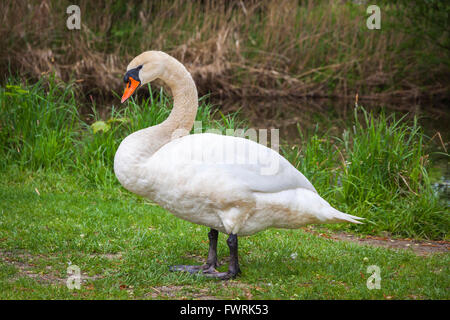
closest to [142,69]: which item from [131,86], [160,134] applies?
[131,86]

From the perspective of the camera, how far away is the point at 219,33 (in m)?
13.9

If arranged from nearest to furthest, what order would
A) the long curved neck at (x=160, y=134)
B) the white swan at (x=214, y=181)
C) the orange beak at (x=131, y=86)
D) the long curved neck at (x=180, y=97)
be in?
the white swan at (x=214, y=181)
the long curved neck at (x=160, y=134)
the orange beak at (x=131, y=86)
the long curved neck at (x=180, y=97)

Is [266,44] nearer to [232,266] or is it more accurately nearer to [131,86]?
[131,86]

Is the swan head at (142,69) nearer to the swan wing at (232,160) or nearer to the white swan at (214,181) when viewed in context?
the white swan at (214,181)

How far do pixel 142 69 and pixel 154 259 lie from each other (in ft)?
4.75

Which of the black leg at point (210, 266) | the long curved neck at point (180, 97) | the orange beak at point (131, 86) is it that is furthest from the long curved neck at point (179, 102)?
the black leg at point (210, 266)

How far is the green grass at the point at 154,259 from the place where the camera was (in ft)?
12.3

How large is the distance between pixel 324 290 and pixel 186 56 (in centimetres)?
1100

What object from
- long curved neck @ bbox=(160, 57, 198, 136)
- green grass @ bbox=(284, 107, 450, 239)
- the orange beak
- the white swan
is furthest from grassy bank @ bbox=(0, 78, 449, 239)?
the orange beak

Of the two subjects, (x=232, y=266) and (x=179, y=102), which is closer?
(x=232, y=266)

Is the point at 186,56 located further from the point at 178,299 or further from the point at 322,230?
the point at 178,299

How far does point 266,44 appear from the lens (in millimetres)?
14805
